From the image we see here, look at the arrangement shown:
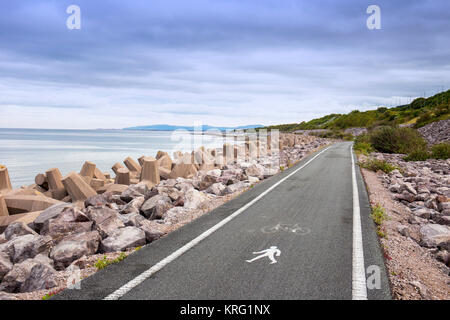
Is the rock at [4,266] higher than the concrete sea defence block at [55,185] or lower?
lower

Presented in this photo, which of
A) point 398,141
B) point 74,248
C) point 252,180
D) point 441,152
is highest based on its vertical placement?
point 398,141

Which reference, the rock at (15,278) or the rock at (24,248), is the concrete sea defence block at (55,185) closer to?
the rock at (24,248)

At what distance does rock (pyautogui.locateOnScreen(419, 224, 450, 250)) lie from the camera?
5.95 meters

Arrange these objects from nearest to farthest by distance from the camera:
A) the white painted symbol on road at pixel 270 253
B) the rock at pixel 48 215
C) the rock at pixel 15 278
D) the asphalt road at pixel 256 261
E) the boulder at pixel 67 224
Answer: the asphalt road at pixel 256 261, the rock at pixel 15 278, the white painted symbol on road at pixel 270 253, the boulder at pixel 67 224, the rock at pixel 48 215

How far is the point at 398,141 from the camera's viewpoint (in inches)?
1102

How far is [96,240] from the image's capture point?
5625 millimetres

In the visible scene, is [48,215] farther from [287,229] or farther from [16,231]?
[287,229]

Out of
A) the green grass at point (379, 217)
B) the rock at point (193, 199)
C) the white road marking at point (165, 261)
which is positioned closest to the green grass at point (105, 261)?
the white road marking at point (165, 261)

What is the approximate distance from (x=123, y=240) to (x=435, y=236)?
5.86 meters

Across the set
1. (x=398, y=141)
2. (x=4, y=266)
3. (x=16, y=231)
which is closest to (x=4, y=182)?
(x=16, y=231)

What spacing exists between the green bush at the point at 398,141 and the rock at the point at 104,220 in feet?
85.2

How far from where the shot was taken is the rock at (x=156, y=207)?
25.6ft
